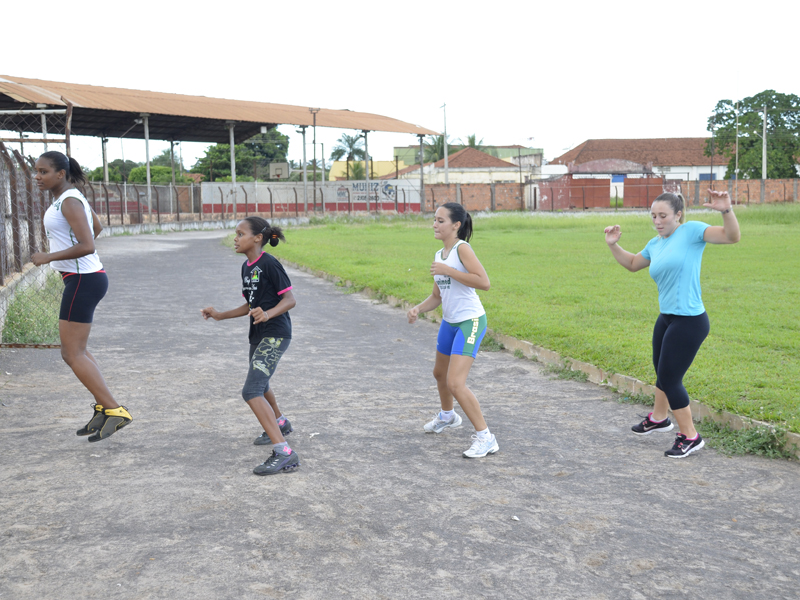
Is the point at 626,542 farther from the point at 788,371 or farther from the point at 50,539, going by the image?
the point at 788,371

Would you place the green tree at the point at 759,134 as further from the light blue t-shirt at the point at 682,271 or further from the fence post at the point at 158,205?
the light blue t-shirt at the point at 682,271

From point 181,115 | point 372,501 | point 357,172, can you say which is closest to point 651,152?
point 357,172

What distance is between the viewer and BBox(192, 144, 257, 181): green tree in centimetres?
7150

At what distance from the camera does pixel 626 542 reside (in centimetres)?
357

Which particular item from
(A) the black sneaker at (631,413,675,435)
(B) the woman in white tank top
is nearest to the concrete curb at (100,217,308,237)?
(B) the woman in white tank top

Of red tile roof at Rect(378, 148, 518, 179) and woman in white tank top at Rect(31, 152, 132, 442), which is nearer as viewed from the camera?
woman in white tank top at Rect(31, 152, 132, 442)

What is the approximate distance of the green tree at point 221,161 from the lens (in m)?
71.5

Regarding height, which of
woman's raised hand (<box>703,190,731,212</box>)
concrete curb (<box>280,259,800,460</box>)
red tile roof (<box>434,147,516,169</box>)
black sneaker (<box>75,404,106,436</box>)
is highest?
red tile roof (<box>434,147,516,169</box>)

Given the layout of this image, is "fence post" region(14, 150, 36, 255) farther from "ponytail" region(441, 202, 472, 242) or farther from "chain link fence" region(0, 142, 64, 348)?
"ponytail" region(441, 202, 472, 242)

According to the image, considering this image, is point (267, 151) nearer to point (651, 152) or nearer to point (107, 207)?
point (651, 152)

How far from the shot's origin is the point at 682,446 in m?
4.82

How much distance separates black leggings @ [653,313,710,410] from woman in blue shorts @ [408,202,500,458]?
3.73ft

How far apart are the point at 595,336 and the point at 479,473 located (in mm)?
3914

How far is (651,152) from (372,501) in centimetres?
9289
